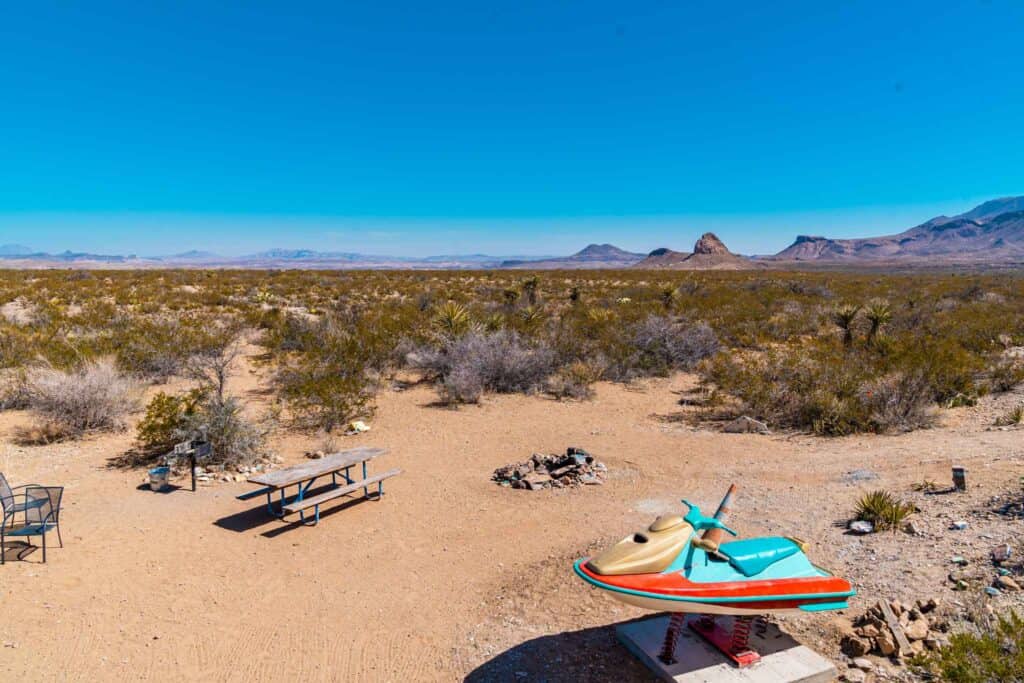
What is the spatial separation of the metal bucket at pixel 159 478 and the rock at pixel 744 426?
8932 millimetres

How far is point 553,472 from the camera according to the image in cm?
819

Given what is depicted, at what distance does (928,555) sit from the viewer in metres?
5.30

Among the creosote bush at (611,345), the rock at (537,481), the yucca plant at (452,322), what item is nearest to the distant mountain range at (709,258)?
the creosote bush at (611,345)

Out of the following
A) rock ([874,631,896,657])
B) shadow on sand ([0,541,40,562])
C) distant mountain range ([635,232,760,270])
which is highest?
distant mountain range ([635,232,760,270])

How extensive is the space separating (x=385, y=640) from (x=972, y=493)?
6.43 meters

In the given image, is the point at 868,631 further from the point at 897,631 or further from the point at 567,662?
the point at 567,662

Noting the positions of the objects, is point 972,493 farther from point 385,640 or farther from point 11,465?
point 11,465

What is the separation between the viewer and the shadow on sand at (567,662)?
411 cm

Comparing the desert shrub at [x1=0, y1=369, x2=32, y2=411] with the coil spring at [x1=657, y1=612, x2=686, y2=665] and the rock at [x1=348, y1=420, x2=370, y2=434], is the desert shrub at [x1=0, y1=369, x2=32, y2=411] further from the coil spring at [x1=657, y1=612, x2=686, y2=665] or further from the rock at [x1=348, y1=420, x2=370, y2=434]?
the coil spring at [x1=657, y1=612, x2=686, y2=665]

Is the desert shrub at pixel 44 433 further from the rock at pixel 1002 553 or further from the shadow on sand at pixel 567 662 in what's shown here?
the rock at pixel 1002 553

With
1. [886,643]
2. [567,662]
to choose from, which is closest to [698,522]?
[567,662]

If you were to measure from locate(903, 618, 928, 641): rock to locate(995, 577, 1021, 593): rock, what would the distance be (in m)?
0.86

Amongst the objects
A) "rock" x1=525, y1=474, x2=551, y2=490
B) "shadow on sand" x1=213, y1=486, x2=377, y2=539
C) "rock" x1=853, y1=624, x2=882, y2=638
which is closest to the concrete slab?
"rock" x1=853, y1=624, x2=882, y2=638

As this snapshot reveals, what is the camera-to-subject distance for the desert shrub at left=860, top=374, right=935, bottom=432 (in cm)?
971
